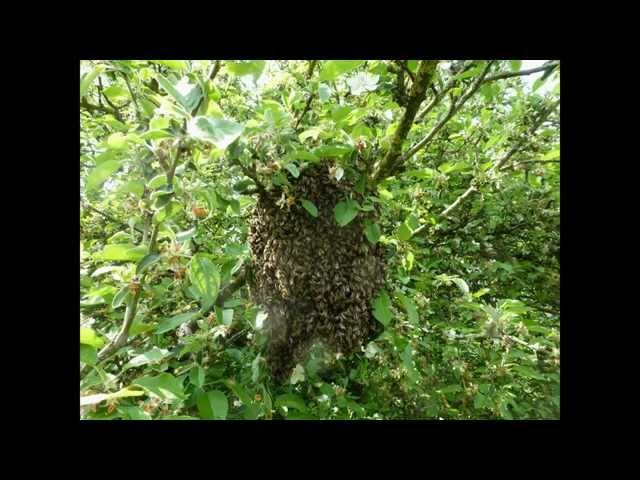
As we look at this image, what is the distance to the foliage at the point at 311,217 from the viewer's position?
1480 mm

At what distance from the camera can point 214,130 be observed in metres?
1.11

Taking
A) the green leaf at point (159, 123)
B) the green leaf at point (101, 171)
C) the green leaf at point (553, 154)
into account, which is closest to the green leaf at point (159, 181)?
the green leaf at point (159, 123)

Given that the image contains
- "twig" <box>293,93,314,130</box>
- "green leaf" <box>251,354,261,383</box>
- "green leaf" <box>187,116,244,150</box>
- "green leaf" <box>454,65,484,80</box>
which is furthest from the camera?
"green leaf" <box>251,354,261,383</box>

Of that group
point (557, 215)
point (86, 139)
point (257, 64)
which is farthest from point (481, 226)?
point (86, 139)

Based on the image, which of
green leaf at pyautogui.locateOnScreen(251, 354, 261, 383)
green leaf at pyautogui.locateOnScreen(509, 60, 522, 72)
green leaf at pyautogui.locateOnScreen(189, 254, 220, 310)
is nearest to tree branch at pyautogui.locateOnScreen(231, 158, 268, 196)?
green leaf at pyautogui.locateOnScreen(189, 254, 220, 310)

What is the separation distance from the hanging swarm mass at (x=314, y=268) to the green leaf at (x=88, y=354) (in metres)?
0.64

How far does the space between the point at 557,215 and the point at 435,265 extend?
834 millimetres

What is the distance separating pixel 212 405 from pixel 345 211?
83cm

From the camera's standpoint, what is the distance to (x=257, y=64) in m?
1.37

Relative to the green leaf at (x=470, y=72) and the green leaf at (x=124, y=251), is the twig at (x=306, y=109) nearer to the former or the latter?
the green leaf at (x=470, y=72)

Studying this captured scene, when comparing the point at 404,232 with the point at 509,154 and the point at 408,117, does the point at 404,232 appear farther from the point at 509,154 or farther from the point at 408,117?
the point at 509,154

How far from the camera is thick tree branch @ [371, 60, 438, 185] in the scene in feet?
5.17

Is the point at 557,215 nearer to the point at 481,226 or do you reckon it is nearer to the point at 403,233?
the point at 481,226

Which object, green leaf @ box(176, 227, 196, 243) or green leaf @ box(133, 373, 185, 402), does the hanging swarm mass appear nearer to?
green leaf @ box(176, 227, 196, 243)
